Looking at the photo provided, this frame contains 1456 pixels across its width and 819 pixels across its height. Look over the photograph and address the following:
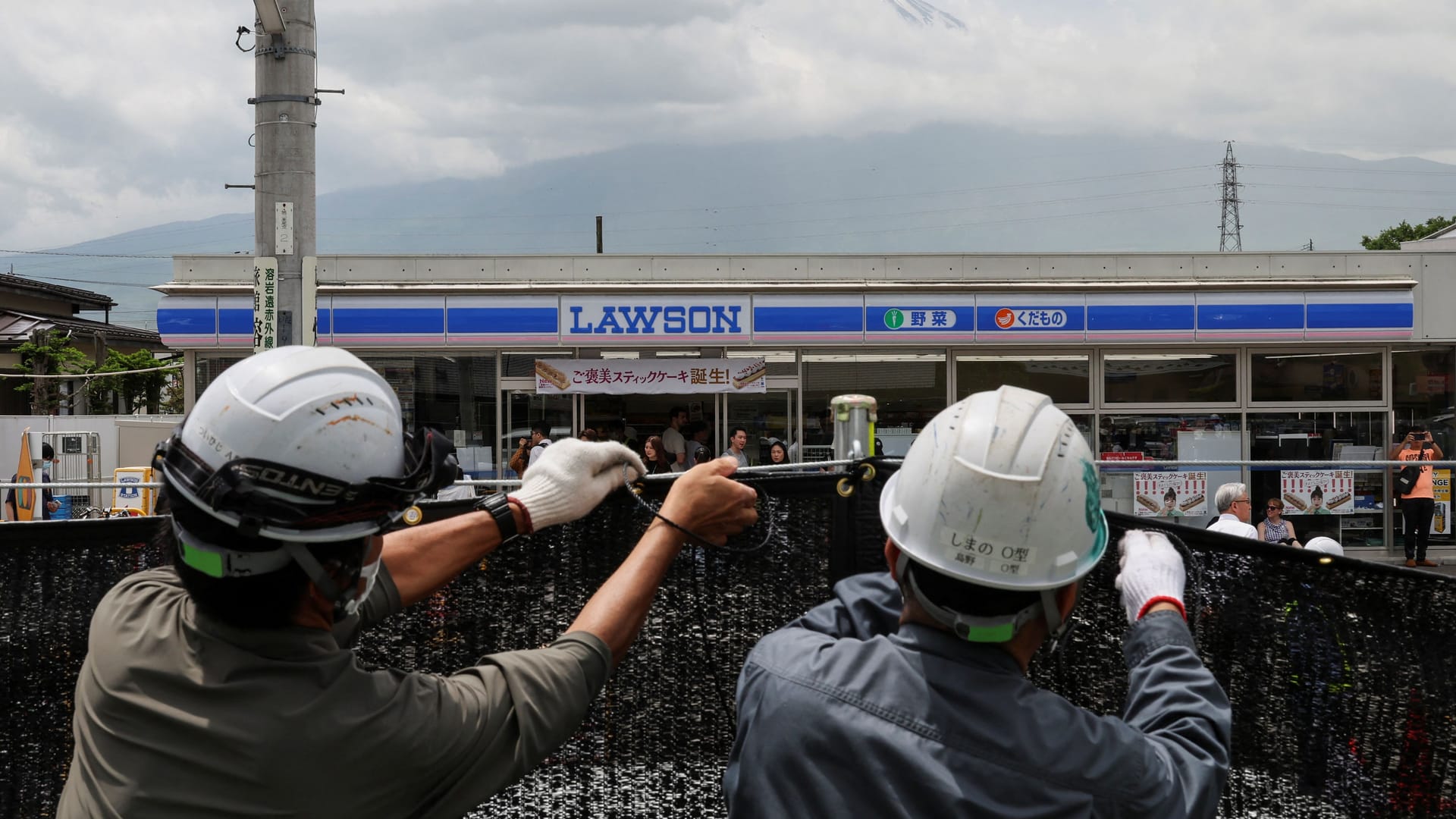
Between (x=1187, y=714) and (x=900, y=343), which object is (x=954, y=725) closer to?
(x=1187, y=714)

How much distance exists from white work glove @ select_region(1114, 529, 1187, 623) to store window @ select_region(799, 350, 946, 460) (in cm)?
1338

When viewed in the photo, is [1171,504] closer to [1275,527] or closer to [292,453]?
[1275,527]

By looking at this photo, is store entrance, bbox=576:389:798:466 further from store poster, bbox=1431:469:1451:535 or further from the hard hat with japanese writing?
the hard hat with japanese writing

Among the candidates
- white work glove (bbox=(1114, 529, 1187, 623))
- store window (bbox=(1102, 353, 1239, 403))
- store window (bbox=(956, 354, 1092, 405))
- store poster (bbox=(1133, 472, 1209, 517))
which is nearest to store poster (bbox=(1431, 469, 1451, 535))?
store window (bbox=(1102, 353, 1239, 403))

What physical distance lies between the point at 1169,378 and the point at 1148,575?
14.5 m

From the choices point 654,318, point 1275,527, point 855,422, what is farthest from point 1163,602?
point 654,318

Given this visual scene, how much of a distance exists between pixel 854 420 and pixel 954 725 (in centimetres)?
96

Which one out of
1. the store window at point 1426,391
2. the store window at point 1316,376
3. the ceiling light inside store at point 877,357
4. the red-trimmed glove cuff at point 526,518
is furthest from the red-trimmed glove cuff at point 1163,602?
the store window at point 1426,391

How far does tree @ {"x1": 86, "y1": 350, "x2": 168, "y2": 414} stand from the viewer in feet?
120

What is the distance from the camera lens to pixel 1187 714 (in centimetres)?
168

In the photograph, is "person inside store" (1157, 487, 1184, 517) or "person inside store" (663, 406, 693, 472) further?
"person inside store" (663, 406, 693, 472)

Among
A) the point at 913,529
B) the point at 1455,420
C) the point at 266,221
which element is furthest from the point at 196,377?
the point at 1455,420

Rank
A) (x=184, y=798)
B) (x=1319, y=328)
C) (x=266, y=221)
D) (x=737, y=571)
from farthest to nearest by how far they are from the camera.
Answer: (x=1319, y=328) < (x=266, y=221) < (x=737, y=571) < (x=184, y=798)

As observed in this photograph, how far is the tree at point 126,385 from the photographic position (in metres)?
36.5
